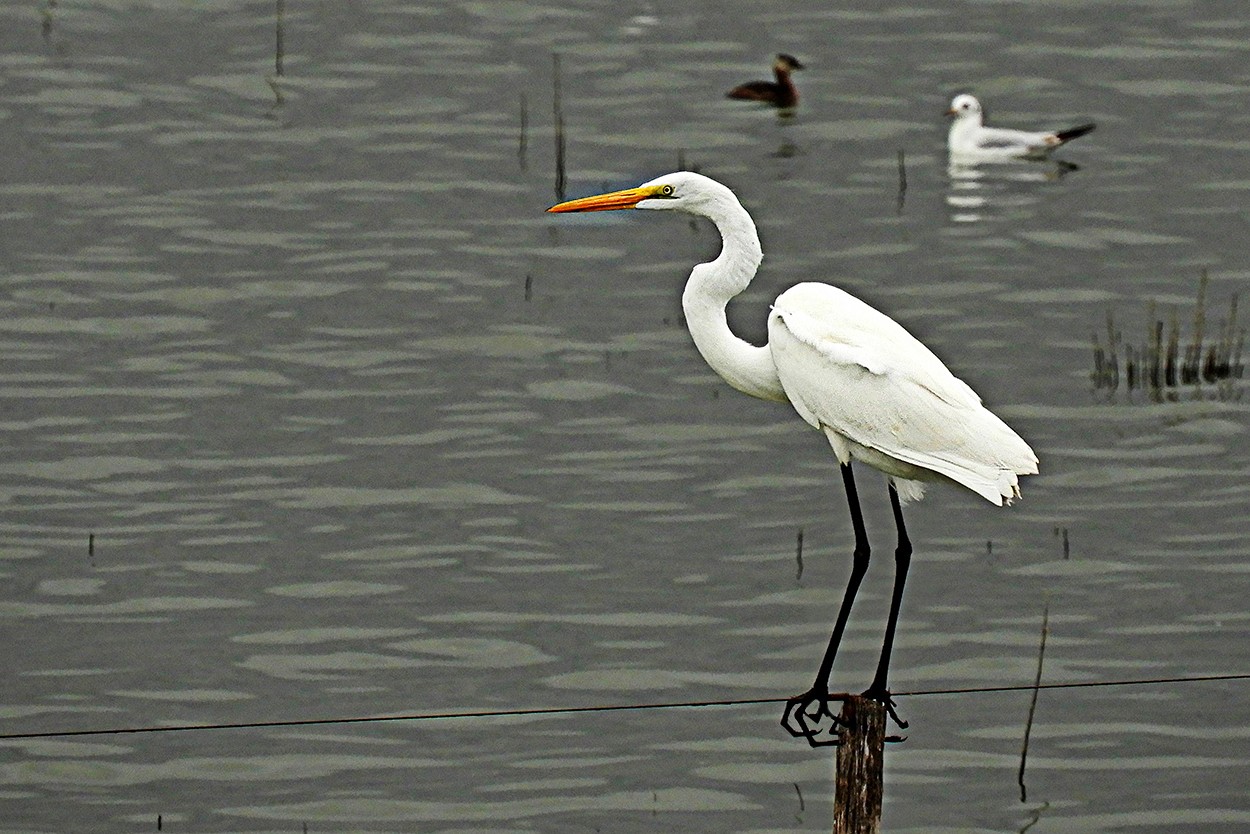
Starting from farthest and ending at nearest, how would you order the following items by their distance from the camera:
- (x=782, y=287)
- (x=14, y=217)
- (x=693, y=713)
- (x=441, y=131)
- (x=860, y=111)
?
(x=860, y=111) → (x=441, y=131) → (x=14, y=217) → (x=782, y=287) → (x=693, y=713)

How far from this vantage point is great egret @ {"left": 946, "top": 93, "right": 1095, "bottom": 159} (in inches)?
856

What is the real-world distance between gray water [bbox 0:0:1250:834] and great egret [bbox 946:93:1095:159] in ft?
0.80

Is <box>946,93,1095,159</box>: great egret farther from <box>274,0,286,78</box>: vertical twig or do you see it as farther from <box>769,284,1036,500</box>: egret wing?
<box>769,284,1036,500</box>: egret wing

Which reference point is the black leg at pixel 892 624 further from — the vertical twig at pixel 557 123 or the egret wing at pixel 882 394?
the vertical twig at pixel 557 123

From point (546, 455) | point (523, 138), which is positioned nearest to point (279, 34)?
point (523, 138)

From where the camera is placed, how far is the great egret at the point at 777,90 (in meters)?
23.3

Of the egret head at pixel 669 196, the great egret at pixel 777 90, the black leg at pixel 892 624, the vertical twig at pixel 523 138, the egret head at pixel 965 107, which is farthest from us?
the great egret at pixel 777 90

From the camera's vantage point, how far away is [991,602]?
12055 mm

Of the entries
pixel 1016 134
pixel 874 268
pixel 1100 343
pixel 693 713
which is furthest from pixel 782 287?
pixel 693 713

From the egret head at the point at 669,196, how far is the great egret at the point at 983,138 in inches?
553

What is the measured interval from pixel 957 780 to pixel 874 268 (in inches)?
317

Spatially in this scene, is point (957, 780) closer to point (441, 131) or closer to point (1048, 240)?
point (1048, 240)

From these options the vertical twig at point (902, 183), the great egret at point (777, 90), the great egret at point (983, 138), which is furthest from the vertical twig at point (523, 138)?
the great egret at point (983, 138)

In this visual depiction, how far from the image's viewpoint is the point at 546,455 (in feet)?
45.9
